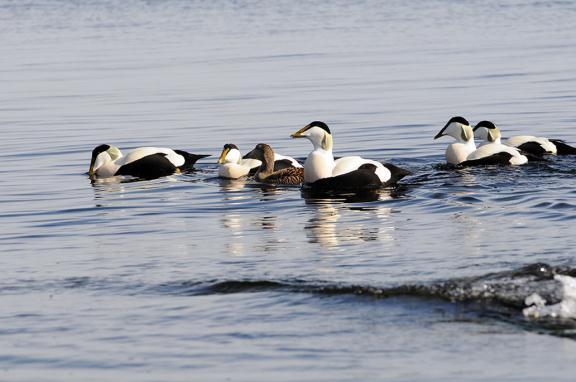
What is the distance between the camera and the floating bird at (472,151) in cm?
1692

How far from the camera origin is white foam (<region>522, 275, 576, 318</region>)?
29.3 ft

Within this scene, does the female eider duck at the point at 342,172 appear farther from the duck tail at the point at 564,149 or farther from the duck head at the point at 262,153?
the duck tail at the point at 564,149

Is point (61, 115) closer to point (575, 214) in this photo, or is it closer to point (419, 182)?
point (419, 182)

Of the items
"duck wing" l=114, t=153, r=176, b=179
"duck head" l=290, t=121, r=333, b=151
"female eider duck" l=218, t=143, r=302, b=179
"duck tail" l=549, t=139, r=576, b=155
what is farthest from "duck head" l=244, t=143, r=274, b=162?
"duck tail" l=549, t=139, r=576, b=155

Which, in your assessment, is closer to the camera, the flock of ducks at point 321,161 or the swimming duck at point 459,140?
the flock of ducks at point 321,161

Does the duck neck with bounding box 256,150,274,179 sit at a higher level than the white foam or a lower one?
higher

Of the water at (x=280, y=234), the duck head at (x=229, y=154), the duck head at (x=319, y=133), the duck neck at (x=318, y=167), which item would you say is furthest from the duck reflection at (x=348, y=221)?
the duck head at (x=229, y=154)

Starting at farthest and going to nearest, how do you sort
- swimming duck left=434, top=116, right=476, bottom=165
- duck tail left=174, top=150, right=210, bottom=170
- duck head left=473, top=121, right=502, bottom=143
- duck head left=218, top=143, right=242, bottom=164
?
duck tail left=174, top=150, right=210, bottom=170 → duck head left=473, top=121, right=502, bottom=143 → duck head left=218, top=143, right=242, bottom=164 → swimming duck left=434, top=116, right=476, bottom=165

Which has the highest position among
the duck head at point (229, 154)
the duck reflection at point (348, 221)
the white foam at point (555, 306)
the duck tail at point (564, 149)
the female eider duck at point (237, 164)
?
the duck head at point (229, 154)

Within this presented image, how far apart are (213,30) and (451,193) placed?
96.2 ft

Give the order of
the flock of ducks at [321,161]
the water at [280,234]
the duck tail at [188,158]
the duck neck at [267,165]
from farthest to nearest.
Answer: the duck tail at [188,158] < the duck neck at [267,165] < the flock of ducks at [321,161] < the water at [280,234]

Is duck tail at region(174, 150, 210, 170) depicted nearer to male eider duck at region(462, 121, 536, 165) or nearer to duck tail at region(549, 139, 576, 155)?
male eider duck at region(462, 121, 536, 165)

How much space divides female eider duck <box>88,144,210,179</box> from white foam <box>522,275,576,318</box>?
9431 millimetres

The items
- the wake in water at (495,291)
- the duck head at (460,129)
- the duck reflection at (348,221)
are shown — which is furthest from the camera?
the duck head at (460,129)
